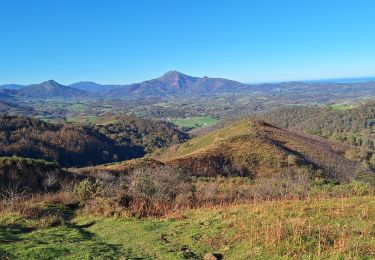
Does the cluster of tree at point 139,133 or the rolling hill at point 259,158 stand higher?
the rolling hill at point 259,158

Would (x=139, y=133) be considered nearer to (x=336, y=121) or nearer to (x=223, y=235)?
(x=336, y=121)

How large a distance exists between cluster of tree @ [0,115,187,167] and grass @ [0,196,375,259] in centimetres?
6783

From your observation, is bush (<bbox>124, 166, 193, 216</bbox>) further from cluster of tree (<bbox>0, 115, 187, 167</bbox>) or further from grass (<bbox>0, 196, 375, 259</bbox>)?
cluster of tree (<bbox>0, 115, 187, 167</bbox>)

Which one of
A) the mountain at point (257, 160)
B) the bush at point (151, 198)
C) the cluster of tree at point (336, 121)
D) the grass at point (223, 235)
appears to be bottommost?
the cluster of tree at point (336, 121)

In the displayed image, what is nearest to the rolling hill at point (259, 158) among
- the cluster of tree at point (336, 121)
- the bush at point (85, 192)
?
the bush at point (85, 192)

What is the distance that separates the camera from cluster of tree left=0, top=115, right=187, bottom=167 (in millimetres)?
81688

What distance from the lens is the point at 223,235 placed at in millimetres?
9617

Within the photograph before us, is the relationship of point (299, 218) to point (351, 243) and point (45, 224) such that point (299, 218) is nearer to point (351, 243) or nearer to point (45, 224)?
point (351, 243)

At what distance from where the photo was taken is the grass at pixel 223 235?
8.01m

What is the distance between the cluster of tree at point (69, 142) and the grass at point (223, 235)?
67.8m

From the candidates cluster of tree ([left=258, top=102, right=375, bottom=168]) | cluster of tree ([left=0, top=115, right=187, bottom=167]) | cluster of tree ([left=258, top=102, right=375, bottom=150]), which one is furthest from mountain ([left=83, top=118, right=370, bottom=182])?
cluster of tree ([left=258, top=102, right=375, bottom=150])

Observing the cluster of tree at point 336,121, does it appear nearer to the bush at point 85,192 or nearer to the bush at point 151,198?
the bush at point 151,198

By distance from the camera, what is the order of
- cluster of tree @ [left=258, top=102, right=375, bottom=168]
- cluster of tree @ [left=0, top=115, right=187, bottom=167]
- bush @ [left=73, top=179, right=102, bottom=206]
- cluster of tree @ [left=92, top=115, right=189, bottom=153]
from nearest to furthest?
bush @ [left=73, top=179, right=102, bottom=206]
cluster of tree @ [left=0, top=115, right=187, bottom=167]
cluster of tree @ [left=92, top=115, right=189, bottom=153]
cluster of tree @ [left=258, top=102, right=375, bottom=168]

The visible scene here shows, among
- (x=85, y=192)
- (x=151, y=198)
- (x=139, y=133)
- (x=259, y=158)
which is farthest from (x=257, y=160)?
(x=139, y=133)
